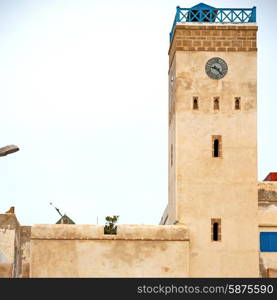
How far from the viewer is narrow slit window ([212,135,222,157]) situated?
3606 centimetres

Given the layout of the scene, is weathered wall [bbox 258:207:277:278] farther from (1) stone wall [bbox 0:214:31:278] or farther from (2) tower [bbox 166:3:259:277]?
(1) stone wall [bbox 0:214:31:278]

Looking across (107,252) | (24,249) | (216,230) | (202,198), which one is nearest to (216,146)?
(202,198)

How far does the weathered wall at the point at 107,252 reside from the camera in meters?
34.8

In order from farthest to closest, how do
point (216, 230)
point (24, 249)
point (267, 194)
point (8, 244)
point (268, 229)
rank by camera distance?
point (24, 249) < point (8, 244) < point (267, 194) < point (268, 229) < point (216, 230)

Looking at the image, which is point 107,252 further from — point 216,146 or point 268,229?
point 268,229

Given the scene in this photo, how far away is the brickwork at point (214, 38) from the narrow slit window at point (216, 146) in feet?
9.87

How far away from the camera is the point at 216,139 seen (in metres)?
36.1

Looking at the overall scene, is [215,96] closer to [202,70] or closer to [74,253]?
[202,70]

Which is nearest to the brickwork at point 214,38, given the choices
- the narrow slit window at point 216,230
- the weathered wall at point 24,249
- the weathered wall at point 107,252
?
the narrow slit window at point 216,230

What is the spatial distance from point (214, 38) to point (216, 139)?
137 inches

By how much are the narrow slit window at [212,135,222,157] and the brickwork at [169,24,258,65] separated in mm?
3008

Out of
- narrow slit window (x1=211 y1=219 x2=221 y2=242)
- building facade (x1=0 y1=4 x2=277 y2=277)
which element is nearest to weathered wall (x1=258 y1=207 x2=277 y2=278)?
building facade (x1=0 y1=4 x2=277 y2=277)
